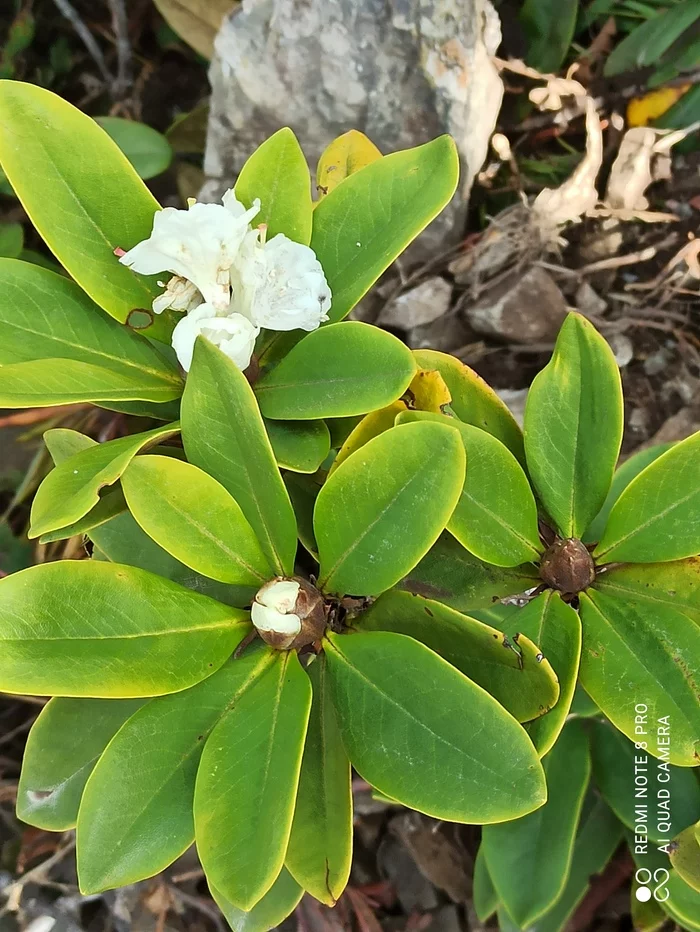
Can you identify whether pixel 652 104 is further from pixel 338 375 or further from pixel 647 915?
pixel 647 915

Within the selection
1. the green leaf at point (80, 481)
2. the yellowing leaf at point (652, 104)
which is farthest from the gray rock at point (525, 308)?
the green leaf at point (80, 481)

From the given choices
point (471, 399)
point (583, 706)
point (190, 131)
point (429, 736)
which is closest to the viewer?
point (429, 736)

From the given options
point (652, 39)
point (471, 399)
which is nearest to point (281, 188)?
point (471, 399)

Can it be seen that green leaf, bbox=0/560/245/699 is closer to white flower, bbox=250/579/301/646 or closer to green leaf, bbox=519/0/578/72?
white flower, bbox=250/579/301/646

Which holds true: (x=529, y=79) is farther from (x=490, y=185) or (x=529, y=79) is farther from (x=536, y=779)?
(x=536, y=779)

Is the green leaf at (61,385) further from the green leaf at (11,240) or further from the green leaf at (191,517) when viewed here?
the green leaf at (11,240)

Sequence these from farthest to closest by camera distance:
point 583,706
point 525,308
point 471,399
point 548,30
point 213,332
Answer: point 548,30
point 525,308
point 583,706
point 471,399
point 213,332
